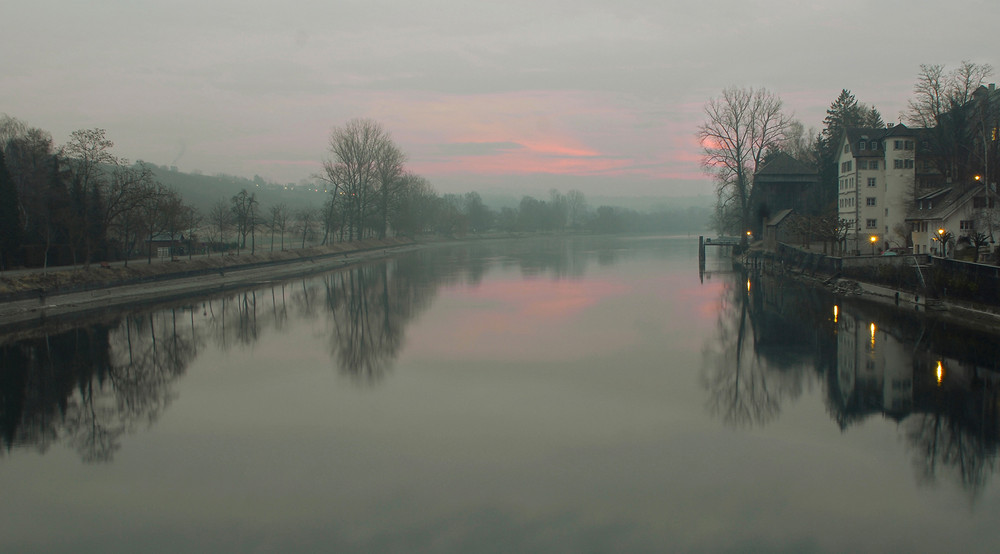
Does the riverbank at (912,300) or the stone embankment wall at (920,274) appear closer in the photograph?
the riverbank at (912,300)

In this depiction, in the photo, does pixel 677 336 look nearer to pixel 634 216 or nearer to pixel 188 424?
pixel 188 424

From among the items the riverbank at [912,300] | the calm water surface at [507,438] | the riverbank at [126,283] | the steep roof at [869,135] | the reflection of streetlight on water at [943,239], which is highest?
the steep roof at [869,135]

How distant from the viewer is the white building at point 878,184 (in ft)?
119

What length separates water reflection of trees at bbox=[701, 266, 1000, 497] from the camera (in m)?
10.4

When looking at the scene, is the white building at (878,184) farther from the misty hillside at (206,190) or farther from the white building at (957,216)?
the misty hillside at (206,190)

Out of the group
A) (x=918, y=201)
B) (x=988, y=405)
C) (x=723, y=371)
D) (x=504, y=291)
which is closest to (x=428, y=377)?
(x=723, y=371)

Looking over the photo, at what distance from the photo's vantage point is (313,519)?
8.05 metres

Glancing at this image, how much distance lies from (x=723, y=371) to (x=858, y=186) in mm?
28350

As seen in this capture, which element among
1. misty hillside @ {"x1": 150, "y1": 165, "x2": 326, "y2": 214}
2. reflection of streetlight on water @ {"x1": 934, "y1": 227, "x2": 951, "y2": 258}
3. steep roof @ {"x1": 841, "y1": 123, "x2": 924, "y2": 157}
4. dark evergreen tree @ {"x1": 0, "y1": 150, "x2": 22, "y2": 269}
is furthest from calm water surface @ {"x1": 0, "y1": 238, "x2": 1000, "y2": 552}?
misty hillside @ {"x1": 150, "y1": 165, "x2": 326, "y2": 214}

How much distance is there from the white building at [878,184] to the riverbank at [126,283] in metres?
35.0

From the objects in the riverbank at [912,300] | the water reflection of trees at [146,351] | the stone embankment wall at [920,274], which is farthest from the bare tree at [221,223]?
the stone embankment wall at [920,274]

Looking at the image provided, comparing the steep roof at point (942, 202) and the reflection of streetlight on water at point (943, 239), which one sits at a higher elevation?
the steep roof at point (942, 202)

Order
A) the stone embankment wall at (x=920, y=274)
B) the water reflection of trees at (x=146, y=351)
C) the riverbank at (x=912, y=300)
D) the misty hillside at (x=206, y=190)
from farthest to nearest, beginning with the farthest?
the misty hillside at (x=206, y=190)
the stone embankment wall at (x=920, y=274)
the riverbank at (x=912, y=300)
the water reflection of trees at (x=146, y=351)

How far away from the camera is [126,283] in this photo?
31.1m
